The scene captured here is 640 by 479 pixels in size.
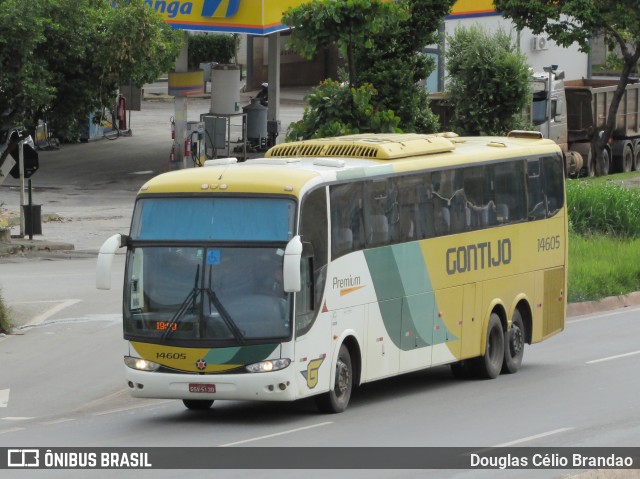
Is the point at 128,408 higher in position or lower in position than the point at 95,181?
lower

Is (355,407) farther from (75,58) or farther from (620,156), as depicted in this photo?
(620,156)

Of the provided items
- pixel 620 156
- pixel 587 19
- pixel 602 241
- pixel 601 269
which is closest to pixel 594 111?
pixel 620 156

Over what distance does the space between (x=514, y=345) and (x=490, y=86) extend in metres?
16.5

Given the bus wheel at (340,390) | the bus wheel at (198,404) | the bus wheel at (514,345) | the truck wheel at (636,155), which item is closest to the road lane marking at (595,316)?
the bus wheel at (514,345)

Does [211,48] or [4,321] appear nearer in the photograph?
[4,321]

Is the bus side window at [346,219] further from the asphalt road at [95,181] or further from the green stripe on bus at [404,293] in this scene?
the asphalt road at [95,181]

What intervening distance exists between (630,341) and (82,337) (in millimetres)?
8508

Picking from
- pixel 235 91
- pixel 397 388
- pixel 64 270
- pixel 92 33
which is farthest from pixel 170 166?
pixel 397 388

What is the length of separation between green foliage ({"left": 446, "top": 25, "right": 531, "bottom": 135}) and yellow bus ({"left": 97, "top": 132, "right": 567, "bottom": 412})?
644 inches

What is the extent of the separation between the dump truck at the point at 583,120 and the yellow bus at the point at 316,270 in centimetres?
2518

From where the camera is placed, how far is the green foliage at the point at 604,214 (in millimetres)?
30375

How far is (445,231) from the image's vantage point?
55.4 ft

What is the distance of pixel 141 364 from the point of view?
1412cm

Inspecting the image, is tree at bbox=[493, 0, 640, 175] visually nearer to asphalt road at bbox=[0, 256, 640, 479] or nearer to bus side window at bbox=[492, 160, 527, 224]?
asphalt road at bbox=[0, 256, 640, 479]
